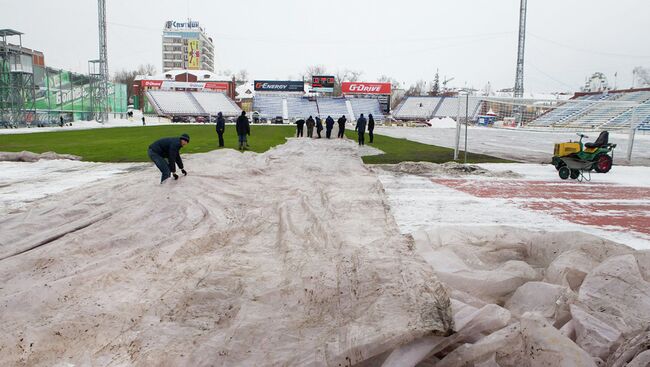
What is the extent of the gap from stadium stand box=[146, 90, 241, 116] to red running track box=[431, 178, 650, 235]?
6825 centimetres

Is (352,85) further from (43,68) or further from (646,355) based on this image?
(646,355)

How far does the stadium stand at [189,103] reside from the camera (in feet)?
249

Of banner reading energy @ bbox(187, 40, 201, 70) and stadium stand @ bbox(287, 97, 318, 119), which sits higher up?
banner reading energy @ bbox(187, 40, 201, 70)

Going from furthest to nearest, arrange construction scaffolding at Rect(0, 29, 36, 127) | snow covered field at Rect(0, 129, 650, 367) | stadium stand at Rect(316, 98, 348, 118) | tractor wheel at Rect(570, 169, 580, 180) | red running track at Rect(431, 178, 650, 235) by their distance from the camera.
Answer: stadium stand at Rect(316, 98, 348, 118), construction scaffolding at Rect(0, 29, 36, 127), tractor wheel at Rect(570, 169, 580, 180), red running track at Rect(431, 178, 650, 235), snow covered field at Rect(0, 129, 650, 367)

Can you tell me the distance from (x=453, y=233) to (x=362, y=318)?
9.21ft

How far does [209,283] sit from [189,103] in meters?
78.6

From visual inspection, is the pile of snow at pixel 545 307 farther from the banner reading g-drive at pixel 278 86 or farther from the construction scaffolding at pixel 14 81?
the banner reading g-drive at pixel 278 86

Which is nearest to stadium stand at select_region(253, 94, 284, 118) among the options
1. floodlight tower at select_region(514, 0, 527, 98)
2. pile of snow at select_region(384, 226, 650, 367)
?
floodlight tower at select_region(514, 0, 527, 98)

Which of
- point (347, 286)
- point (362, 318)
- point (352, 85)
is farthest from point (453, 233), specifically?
point (352, 85)

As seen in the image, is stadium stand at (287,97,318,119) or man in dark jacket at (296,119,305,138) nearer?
man in dark jacket at (296,119,305,138)

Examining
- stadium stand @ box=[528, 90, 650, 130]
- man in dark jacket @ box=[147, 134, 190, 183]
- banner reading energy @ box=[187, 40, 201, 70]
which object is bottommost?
man in dark jacket @ box=[147, 134, 190, 183]

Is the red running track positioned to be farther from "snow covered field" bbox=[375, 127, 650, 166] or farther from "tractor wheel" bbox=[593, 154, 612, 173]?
"snow covered field" bbox=[375, 127, 650, 166]

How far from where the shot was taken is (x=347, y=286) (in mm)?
3381

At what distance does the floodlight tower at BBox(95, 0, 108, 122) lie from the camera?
45.5 m
